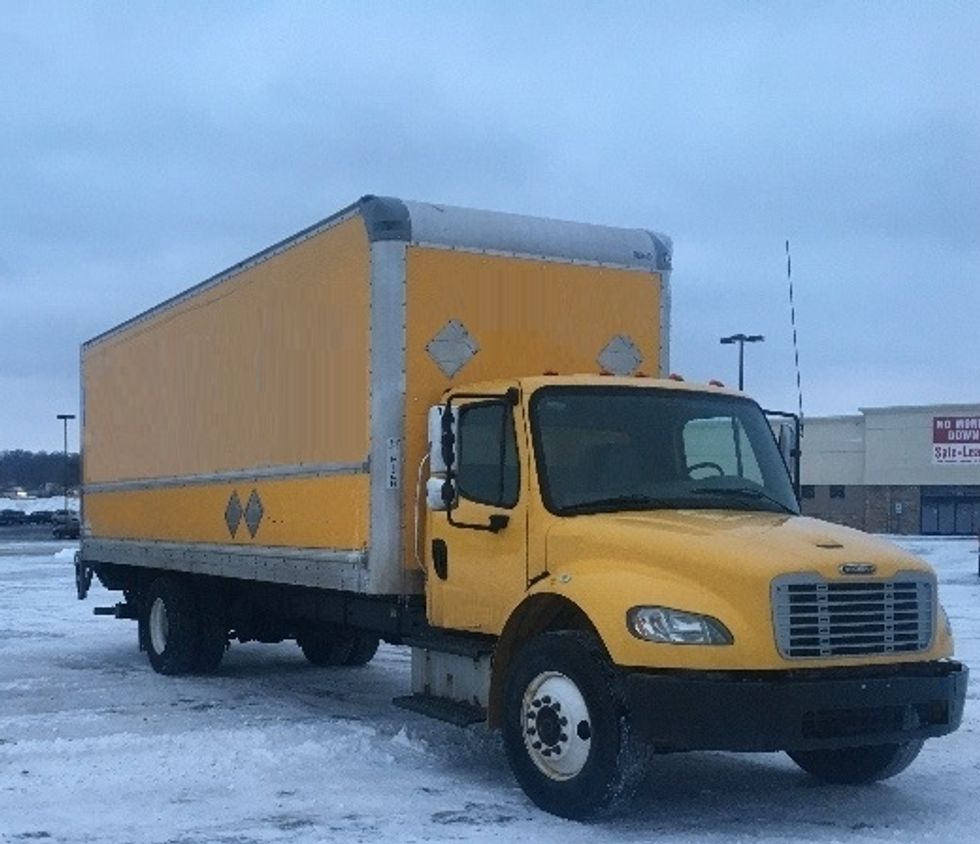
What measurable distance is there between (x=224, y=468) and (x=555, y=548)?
4.78 meters

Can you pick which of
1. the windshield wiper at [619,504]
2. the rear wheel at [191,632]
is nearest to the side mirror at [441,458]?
the windshield wiper at [619,504]

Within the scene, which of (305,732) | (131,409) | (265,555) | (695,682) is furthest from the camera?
(131,409)

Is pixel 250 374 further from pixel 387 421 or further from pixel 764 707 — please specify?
pixel 764 707

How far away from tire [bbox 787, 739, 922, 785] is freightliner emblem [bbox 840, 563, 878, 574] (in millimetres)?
1402

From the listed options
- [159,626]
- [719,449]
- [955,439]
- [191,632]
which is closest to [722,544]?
[719,449]

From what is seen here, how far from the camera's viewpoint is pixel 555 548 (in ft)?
26.0

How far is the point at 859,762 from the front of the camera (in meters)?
8.33

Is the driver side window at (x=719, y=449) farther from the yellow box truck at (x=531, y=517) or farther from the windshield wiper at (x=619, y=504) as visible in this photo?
the windshield wiper at (x=619, y=504)

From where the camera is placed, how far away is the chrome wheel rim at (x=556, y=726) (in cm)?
736

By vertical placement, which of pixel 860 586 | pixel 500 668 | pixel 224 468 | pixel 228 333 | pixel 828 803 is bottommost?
pixel 828 803

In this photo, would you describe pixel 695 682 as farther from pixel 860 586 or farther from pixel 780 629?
pixel 860 586

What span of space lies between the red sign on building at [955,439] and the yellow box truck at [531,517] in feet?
191

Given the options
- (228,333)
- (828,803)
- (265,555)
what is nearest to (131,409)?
(228,333)

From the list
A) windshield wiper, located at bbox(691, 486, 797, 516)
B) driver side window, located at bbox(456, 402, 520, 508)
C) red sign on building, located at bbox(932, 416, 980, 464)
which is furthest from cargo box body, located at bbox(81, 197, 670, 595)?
red sign on building, located at bbox(932, 416, 980, 464)
